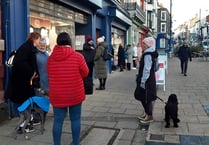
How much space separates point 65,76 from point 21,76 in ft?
4.89

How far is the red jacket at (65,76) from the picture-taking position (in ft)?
15.8

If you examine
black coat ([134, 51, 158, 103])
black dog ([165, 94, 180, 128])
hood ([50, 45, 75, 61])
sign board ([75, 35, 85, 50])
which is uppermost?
sign board ([75, 35, 85, 50])

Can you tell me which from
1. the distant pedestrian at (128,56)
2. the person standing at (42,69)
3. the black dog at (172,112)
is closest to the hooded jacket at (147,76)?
the black dog at (172,112)

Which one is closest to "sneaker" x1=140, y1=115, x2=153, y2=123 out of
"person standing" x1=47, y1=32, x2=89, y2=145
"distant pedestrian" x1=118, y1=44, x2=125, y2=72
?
"person standing" x1=47, y1=32, x2=89, y2=145

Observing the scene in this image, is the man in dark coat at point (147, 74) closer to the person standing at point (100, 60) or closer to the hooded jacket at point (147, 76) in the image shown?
the hooded jacket at point (147, 76)

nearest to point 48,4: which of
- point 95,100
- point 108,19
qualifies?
point 95,100

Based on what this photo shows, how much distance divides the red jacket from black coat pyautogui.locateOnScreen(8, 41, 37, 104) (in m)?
1.25

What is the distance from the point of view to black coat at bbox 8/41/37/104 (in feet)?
19.8

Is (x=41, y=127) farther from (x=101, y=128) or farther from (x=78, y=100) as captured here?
→ (x=78, y=100)

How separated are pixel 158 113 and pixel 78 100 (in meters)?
3.38

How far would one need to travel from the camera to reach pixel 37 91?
6.47 meters

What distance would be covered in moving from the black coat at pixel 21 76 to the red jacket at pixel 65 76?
125 cm

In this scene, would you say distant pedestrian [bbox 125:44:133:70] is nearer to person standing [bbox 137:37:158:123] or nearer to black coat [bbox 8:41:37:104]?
person standing [bbox 137:37:158:123]

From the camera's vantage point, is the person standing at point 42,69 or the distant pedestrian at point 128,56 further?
the distant pedestrian at point 128,56
